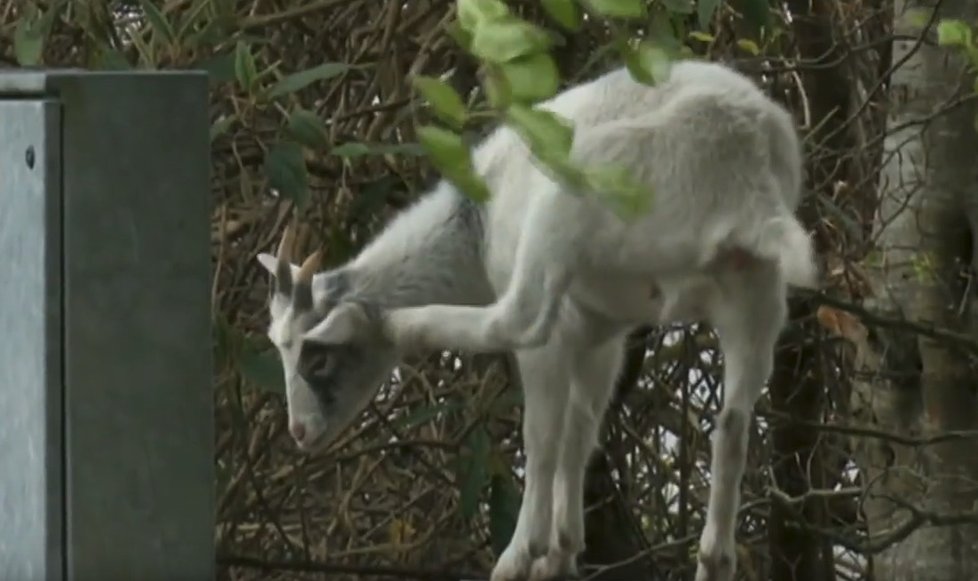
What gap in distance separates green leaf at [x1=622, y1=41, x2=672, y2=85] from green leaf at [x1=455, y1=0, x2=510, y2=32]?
0.20 metres

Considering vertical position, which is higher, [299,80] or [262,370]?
[299,80]

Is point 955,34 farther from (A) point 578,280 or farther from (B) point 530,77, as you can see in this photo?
(B) point 530,77

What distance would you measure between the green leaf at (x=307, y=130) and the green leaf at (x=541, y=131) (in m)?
2.21

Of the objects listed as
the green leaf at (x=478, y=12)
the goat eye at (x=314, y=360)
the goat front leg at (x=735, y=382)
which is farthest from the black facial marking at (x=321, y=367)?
the green leaf at (x=478, y=12)

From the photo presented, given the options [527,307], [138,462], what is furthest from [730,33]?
[138,462]

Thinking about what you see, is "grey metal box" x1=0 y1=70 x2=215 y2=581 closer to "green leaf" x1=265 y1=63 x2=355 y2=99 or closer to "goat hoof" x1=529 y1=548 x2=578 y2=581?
"goat hoof" x1=529 y1=548 x2=578 y2=581

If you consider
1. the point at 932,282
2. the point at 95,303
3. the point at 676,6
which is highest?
the point at 676,6

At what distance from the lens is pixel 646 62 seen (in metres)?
1.85

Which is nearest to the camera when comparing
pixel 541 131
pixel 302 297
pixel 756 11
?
Result: pixel 541 131

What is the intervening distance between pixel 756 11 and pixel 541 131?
7.15 ft

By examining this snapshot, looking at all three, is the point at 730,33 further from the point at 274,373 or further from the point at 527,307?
the point at 527,307

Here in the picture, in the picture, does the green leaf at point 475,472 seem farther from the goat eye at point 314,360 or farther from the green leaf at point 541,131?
the green leaf at point 541,131

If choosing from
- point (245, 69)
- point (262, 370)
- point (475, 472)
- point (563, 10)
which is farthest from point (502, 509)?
point (563, 10)

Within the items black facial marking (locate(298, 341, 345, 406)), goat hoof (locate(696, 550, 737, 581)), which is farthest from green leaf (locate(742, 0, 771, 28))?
goat hoof (locate(696, 550, 737, 581))
